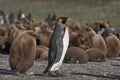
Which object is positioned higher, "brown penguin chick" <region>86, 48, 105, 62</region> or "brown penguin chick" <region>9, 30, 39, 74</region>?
"brown penguin chick" <region>9, 30, 39, 74</region>

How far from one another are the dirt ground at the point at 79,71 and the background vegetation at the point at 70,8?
2309 cm

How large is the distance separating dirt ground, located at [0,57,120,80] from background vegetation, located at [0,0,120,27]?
909 inches

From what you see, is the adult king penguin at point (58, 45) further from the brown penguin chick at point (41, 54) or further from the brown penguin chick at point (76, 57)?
the brown penguin chick at point (41, 54)

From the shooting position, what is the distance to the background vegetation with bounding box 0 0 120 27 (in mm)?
35844

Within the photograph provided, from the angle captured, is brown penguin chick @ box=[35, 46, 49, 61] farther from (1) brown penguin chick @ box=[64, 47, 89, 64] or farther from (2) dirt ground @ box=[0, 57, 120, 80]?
(1) brown penguin chick @ box=[64, 47, 89, 64]

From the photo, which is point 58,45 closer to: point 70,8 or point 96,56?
point 96,56

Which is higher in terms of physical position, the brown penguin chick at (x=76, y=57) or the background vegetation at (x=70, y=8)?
the brown penguin chick at (x=76, y=57)

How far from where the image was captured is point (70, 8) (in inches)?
1676

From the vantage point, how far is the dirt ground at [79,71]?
26.4 ft

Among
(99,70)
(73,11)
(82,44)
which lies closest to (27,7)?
(73,11)

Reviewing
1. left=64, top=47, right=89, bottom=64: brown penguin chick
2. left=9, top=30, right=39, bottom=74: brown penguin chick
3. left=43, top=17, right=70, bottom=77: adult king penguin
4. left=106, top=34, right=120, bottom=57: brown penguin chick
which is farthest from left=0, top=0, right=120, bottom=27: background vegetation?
left=9, top=30, right=39, bottom=74: brown penguin chick

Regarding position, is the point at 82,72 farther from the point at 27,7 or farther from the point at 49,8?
the point at 27,7

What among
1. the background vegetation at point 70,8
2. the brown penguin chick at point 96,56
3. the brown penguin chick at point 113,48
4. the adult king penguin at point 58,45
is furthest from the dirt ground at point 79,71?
the background vegetation at point 70,8

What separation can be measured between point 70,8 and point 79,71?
3372 cm
